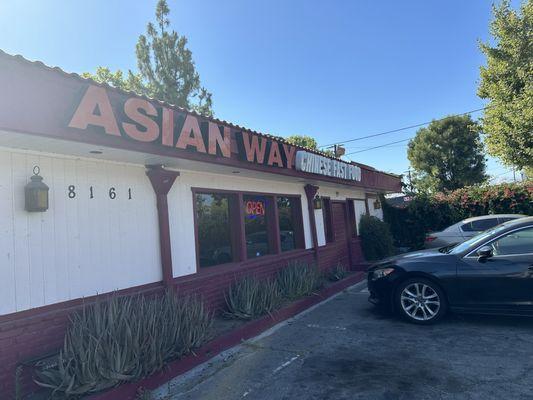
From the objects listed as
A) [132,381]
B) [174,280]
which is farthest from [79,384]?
[174,280]

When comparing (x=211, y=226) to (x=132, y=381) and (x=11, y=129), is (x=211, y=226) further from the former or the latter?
(x=11, y=129)

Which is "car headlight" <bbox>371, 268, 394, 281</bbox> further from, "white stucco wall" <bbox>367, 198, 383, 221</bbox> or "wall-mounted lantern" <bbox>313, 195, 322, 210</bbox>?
"white stucco wall" <bbox>367, 198, 383, 221</bbox>

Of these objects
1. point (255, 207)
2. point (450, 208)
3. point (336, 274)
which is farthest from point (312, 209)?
point (450, 208)

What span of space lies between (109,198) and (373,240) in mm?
9695

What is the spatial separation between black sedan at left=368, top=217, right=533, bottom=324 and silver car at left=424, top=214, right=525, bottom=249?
19.7 feet

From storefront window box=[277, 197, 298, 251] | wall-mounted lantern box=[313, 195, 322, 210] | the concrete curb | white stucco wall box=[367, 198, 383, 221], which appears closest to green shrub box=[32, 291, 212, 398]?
the concrete curb

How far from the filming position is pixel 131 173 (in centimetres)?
534

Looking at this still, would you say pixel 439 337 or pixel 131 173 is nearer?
pixel 439 337

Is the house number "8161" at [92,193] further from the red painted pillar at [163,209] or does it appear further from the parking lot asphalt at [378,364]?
the parking lot asphalt at [378,364]

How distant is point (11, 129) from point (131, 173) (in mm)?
2086

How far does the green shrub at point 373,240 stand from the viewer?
12.6 m

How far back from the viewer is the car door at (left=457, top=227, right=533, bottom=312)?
4.93m

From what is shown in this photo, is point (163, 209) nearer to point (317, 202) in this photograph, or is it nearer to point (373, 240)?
point (317, 202)

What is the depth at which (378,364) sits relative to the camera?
420 cm
